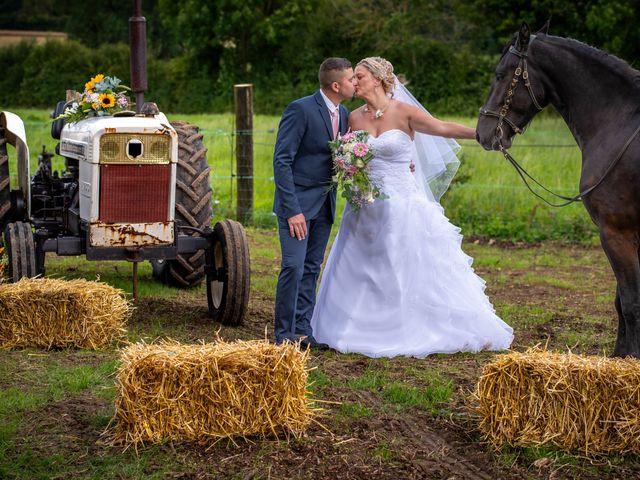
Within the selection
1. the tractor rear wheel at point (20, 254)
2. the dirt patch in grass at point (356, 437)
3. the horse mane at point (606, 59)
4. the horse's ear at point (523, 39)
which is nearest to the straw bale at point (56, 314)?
the dirt patch in grass at point (356, 437)

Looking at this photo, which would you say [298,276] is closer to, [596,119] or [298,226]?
[298,226]

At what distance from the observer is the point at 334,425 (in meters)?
4.91

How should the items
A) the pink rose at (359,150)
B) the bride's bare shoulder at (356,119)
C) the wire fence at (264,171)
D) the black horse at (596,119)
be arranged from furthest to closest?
the wire fence at (264,171) → the bride's bare shoulder at (356,119) → the pink rose at (359,150) → the black horse at (596,119)

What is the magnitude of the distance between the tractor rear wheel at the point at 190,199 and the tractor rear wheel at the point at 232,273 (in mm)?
630

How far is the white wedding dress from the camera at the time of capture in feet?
21.9

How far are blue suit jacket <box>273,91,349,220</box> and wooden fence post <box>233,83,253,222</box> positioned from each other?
582cm

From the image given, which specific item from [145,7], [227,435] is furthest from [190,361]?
[145,7]

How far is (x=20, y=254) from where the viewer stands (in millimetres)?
7031

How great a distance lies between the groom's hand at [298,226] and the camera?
6367 millimetres

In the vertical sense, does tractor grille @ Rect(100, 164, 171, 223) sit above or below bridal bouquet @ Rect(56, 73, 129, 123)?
below

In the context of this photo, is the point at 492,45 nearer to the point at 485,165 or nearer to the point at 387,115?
the point at 485,165

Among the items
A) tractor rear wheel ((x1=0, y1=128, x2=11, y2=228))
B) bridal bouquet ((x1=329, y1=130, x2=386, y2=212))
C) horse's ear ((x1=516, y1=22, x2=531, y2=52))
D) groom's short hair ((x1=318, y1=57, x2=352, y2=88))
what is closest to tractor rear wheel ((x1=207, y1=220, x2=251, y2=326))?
bridal bouquet ((x1=329, y1=130, x2=386, y2=212))

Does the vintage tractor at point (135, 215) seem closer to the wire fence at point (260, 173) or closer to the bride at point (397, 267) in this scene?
the bride at point (397, 267)

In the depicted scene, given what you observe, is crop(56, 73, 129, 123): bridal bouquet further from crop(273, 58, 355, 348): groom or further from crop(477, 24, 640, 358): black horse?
crop(477, 24, 640, 358): black horse
